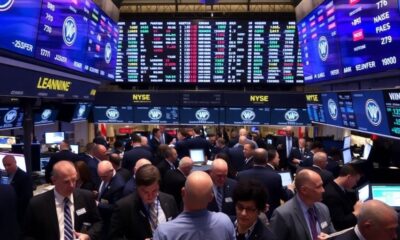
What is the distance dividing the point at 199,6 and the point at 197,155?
637cm

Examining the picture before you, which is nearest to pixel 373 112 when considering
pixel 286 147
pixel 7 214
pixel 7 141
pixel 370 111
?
pixel 370 111

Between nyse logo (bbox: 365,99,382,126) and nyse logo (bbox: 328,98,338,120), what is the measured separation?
1.61 metres

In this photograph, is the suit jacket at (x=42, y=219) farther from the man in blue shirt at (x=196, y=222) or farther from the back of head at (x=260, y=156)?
the back of head at (x=260, y=156)

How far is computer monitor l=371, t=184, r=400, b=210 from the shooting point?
4.72 meters

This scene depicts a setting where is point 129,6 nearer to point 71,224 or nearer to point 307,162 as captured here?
point 307,162

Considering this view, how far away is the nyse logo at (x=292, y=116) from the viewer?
1195 centimetres

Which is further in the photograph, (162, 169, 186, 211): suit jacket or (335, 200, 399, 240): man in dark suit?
(162, 169, 186, 211): suit jacket

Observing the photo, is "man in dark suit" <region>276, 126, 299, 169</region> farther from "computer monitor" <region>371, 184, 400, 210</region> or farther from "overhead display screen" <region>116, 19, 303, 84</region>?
"computer monitor" <region>371, 184, 400, 210</region>

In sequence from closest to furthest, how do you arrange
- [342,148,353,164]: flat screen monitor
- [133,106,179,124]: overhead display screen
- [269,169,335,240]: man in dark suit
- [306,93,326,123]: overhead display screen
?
[269,169,335,240]: man in dark suit
[342,148,353,164]: flat screen monitor
[306,93,326,123]: overhead display screen
[133,106,179,124]: overhead display screen

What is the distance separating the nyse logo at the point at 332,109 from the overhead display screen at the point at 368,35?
1228 mm

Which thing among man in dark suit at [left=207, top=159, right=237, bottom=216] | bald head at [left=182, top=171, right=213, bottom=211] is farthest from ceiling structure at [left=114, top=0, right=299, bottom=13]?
bald head at [left=182, top=171, right=213, bottom=211]

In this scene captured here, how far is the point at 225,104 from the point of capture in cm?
1211

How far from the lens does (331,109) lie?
27.8 feet

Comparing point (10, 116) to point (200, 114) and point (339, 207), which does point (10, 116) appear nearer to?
point (200, 114)
